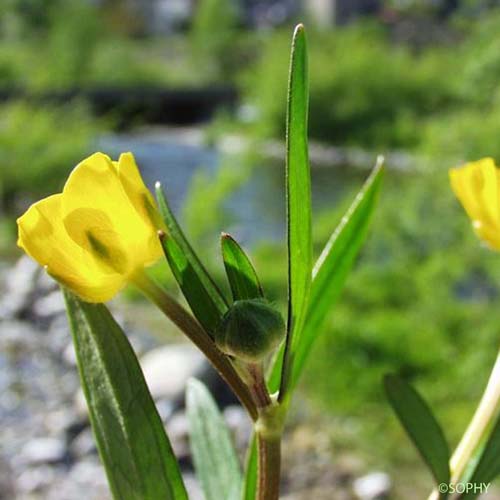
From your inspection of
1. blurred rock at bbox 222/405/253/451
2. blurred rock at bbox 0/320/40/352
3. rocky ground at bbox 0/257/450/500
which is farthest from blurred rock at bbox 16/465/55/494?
blurred rock at bbox 0/320/40/352

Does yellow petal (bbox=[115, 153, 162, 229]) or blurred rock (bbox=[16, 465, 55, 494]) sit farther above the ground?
yellow petal (bbox=[115, 153, 162, 229])

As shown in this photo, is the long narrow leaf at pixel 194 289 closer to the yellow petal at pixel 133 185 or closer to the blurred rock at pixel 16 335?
the yellow petal at pixel 133 185

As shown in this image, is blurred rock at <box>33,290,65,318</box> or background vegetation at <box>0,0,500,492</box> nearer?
background vegetation at <box>0,0,500,492</box>

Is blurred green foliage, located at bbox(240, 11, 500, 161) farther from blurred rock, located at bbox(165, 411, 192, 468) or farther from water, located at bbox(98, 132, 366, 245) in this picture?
blurred rock, located at bbox(165, 411, 192, 468)

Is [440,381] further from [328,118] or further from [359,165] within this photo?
[328,118]

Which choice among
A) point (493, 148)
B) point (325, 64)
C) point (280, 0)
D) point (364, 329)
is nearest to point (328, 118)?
point (325, 64)

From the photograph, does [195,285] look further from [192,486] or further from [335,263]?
[192,486]

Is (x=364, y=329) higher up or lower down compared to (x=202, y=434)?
lower down

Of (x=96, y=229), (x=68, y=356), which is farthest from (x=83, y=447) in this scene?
(x=96, y=229)
